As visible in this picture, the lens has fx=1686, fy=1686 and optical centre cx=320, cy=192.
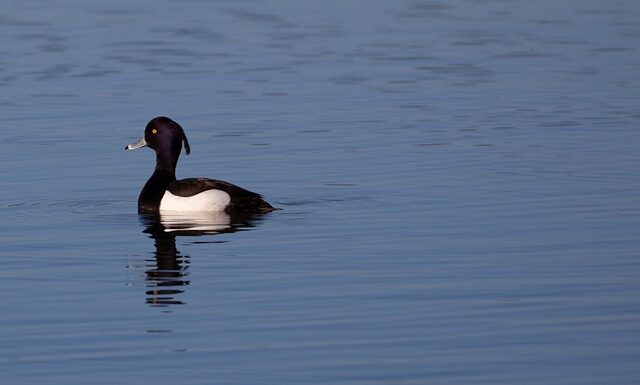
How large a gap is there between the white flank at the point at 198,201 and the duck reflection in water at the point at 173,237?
76 millimetres

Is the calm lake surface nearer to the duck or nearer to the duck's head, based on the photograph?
the duck

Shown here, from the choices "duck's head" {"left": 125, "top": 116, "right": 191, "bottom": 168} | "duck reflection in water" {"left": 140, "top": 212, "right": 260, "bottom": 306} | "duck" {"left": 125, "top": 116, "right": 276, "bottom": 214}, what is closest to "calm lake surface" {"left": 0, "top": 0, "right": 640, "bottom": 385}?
"duck reflection in water" {"left": 140, "top": 212, "right": 260, "bottom": 306}

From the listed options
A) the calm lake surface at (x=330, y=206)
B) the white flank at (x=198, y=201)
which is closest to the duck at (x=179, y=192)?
the white flank at (x=198, y=201)

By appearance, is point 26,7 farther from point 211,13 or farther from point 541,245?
point 541,245

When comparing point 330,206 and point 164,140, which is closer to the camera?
point 330,206

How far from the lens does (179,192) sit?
1670 centimetres

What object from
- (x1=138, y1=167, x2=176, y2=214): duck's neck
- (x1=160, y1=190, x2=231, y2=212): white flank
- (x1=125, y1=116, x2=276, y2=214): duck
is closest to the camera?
(x1=125, y1=116, x2=276, y2=214): duck

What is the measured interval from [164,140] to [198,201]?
150 cm

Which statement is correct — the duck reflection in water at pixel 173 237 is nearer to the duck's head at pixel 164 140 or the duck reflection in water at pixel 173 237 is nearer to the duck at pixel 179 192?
the duck at pixel 179 192

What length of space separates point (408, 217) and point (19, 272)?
3989 mm

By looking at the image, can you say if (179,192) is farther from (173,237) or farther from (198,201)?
(173,237)

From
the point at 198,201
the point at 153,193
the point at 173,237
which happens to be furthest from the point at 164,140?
the point at 173,237

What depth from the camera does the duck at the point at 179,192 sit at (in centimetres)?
A: 1622

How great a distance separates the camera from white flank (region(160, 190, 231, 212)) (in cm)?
1636
